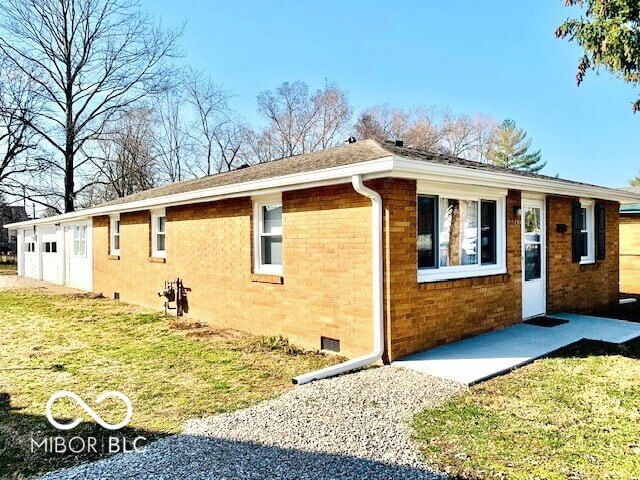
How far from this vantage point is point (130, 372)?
5.91 meters

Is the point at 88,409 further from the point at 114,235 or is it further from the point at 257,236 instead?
the point at 114,235

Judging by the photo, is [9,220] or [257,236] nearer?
[257,236]

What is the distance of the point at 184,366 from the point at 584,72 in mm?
14663

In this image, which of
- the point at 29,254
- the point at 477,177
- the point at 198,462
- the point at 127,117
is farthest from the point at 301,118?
the point at 198,462

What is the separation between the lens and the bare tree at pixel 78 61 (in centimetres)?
2623

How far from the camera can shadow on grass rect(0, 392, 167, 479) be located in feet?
11.3

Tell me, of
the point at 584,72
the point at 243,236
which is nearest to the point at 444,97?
the point at 584,72

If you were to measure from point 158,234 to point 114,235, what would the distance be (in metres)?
3.39

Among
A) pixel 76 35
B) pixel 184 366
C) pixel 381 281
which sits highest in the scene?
pixel 76 35

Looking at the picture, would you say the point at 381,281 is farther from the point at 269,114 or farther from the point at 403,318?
the point at 269,114

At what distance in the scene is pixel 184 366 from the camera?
619 centimetres

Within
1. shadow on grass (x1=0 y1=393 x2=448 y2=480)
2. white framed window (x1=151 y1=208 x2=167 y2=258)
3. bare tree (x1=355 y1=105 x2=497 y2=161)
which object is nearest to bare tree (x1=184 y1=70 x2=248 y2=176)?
bare tree (x1=355 y1=105 x2=497 y2=161)

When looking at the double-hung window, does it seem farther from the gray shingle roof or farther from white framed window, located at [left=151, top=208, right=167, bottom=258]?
white framed window, located at [left=151, top=208, right=167, bottom=258]

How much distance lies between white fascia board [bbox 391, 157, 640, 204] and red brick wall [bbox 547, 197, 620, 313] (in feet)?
1.21
